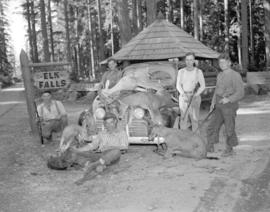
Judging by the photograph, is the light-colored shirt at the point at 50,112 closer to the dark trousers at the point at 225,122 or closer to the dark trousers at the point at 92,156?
the dark trousers at the point at 92,156

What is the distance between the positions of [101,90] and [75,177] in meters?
2.88

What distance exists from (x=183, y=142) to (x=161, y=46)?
7071mm

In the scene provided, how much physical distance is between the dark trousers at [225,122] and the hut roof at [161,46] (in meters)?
5.82

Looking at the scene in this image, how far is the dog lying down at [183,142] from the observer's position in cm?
662

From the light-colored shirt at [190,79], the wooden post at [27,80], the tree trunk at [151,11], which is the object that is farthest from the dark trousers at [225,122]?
the tree trunk at [151,11]

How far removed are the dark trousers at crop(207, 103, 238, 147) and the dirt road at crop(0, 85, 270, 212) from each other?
0.98 feet

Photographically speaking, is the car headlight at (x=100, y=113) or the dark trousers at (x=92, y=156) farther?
the car headlight at (x=100, y=113)

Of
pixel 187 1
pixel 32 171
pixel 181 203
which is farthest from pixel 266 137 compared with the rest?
pixel 187 1

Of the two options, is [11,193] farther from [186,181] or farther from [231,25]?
[231,25]

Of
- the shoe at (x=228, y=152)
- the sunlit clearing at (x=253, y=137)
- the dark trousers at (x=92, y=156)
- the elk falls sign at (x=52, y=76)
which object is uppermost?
the elk falls sign at (x=52, y=76)

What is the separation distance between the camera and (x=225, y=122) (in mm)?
6859

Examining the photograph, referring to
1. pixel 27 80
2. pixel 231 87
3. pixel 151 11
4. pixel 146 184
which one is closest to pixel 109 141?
pixel 146 184

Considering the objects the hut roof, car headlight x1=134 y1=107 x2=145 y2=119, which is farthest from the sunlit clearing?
the hut roof

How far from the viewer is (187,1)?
4288 centimetres
